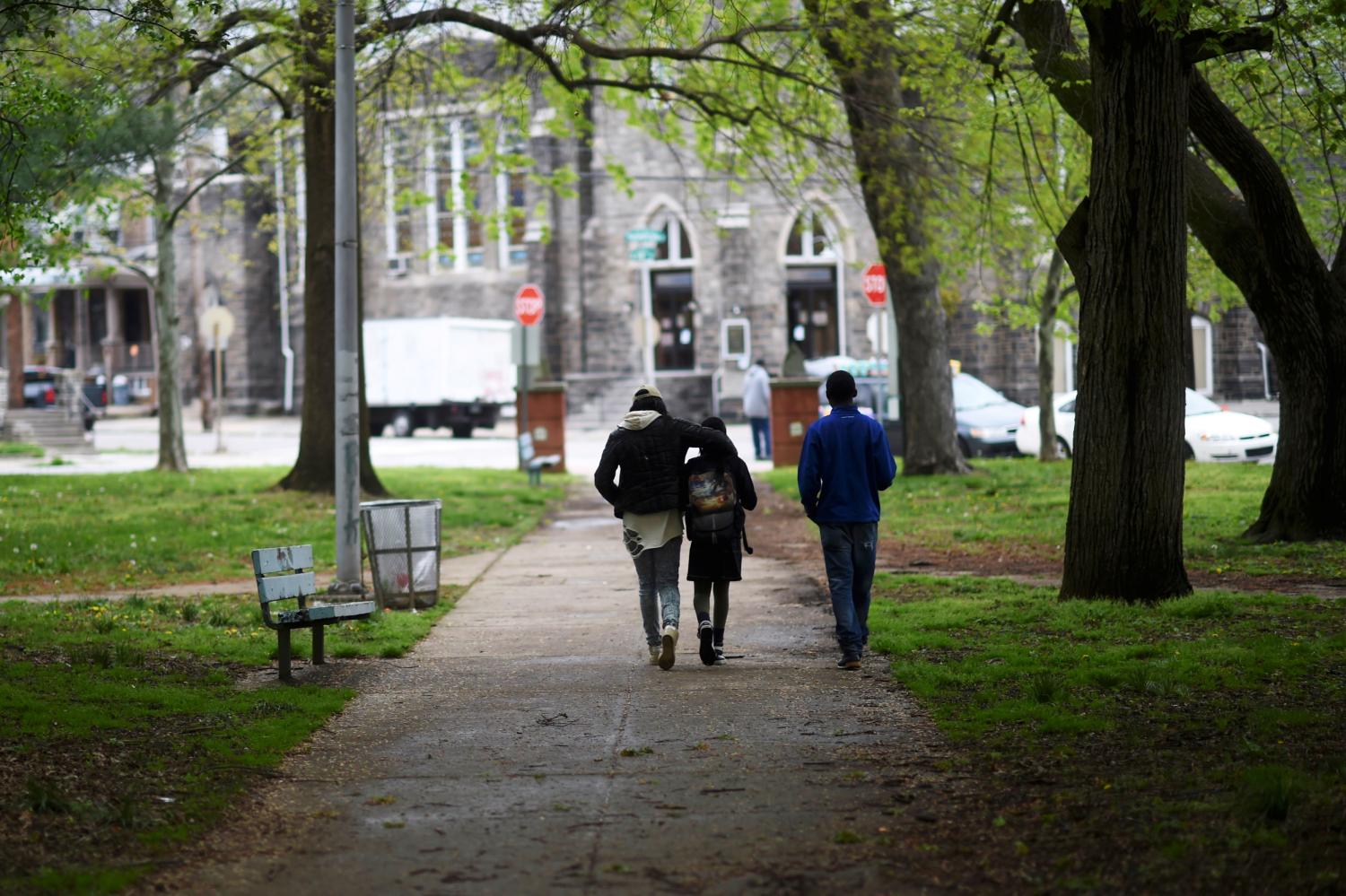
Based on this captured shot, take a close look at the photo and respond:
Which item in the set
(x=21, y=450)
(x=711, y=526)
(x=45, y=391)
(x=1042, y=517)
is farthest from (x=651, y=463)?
(x=45, y=391)

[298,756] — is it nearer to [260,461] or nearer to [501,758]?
[501,758]

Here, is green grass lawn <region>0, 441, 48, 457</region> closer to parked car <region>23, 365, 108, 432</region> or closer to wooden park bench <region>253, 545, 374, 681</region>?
parked car <region>23, 365, 108, 432</region>

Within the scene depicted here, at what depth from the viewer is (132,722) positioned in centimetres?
807

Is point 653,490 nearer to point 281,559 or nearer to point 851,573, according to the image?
point 851,573

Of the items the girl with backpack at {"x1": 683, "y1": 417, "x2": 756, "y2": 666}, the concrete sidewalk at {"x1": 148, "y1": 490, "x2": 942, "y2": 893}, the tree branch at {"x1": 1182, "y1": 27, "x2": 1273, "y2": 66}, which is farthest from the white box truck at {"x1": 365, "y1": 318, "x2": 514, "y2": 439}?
the girl with backpack at {"x1": 683, "y1": 417, "x2": 756, "y2": 666}

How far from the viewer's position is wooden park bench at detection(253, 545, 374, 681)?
952cm

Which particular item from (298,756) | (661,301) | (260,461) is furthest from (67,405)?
(298,756)

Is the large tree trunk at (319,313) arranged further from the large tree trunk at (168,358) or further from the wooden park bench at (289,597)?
the wooden park bench at (289,597)

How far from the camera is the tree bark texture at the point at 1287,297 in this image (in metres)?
13.7

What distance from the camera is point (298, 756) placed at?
757 cm

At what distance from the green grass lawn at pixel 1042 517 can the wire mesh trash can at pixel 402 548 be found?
560 centimetres

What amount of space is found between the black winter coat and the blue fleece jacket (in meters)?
0.52

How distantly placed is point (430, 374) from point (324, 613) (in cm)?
3572

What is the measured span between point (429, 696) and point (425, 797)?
234 cm
